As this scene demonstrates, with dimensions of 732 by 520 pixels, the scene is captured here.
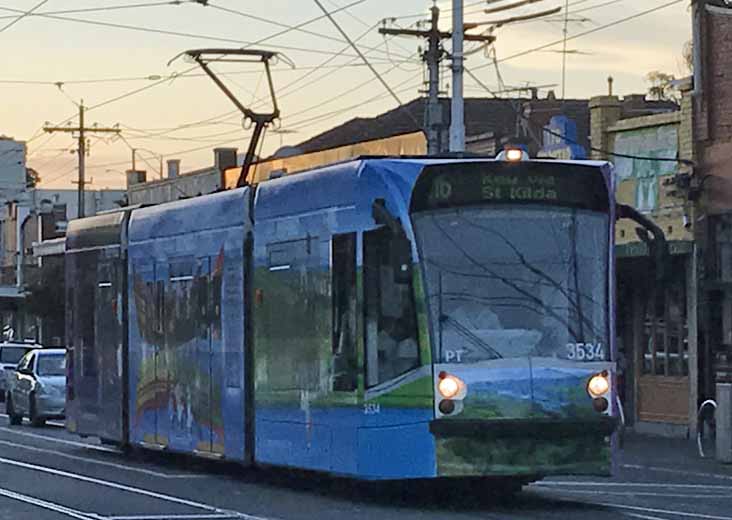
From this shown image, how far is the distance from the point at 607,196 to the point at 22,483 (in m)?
8.16

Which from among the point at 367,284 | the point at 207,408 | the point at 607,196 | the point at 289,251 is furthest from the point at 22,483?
the point at 607,196

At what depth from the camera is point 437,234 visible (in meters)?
16.2

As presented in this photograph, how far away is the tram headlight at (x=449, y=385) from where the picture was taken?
1591 cm

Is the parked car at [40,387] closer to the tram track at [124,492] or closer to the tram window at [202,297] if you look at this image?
the tram track at [124,492]

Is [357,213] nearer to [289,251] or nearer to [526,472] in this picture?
[289,251]

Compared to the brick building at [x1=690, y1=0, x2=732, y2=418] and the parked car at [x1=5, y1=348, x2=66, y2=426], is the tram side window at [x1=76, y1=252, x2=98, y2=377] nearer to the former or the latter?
the parked car at [x1=5, y1=348, x2=66, y2=426]

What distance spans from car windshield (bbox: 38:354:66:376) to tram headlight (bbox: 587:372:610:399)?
2238 cm

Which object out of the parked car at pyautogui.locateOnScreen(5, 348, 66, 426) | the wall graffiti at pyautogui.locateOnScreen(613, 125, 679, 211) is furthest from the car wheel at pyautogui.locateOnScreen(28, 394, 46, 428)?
the wall graffiti at pyautogui.locateOnScreen(613, 125, 679, 211)

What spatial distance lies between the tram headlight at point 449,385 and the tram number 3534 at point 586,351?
3.71 ft

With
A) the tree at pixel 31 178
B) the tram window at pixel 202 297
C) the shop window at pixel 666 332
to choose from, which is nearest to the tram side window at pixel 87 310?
the tram window at pixel 202 297

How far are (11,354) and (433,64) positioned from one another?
52.9 ft

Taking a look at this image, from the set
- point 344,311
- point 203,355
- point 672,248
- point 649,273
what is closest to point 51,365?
point 649,273

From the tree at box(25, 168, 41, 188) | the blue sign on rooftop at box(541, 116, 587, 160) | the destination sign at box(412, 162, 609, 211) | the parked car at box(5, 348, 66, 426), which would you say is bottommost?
the parked car at box(5, 348, 66, 426)

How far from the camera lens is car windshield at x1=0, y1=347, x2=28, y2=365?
4771cm
